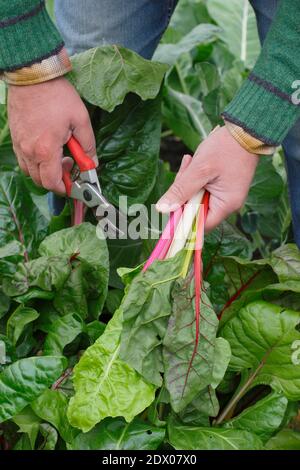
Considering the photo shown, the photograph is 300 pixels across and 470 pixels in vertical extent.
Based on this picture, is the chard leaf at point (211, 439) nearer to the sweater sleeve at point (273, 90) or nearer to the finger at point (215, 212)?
the finger at point (215, 212)

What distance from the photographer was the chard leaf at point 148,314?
4.43 feet

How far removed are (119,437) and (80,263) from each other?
1.16ft

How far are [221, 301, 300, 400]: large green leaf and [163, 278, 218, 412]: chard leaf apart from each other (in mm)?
168

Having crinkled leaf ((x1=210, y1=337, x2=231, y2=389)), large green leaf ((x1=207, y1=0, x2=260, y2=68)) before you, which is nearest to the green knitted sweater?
crinkled leaf ((x1=210, y1=337, x2=231, y2=389))

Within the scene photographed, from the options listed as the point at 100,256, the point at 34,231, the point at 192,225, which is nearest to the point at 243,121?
the point at 192,225

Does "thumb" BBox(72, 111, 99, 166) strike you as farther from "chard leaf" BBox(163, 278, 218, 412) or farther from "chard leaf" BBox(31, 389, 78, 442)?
"chard leaf" BBox(31, 389, 78, 442)

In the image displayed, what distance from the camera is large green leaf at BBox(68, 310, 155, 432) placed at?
1356 millimetres

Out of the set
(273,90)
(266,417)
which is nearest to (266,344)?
(266,417)

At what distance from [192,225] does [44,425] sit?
47 cm

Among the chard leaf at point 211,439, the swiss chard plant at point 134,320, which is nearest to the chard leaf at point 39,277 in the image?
the swiss chard plant at point 134,320

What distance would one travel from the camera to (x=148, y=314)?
4.46 feet

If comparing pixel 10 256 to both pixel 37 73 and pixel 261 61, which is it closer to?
pixel 37 73

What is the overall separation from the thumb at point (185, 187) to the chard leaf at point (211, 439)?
1.39ft
